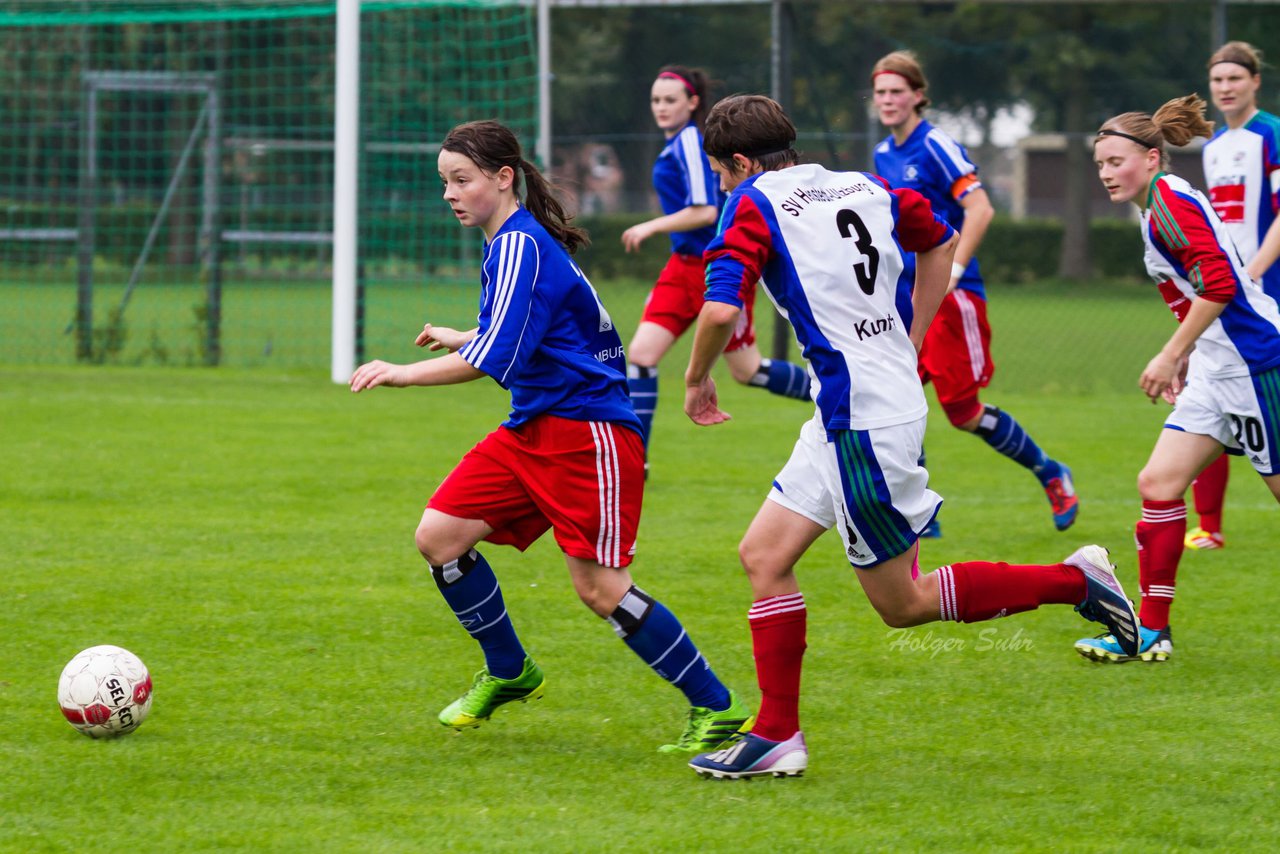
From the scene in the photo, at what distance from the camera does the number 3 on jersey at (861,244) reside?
12.3ft

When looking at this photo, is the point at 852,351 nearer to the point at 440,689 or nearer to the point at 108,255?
the point at 440,689

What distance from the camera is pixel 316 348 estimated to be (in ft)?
52.0

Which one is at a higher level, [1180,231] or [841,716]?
[1180,231]

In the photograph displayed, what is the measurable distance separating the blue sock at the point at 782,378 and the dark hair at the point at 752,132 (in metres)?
3.95

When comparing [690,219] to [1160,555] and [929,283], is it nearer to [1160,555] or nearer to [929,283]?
[1160,555]

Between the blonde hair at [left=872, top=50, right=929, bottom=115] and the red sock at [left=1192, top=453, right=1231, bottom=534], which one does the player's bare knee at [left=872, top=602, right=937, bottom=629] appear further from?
the blonde hair at [left=872, top=50, right=929, bottom=115]

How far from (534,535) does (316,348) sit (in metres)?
12.0

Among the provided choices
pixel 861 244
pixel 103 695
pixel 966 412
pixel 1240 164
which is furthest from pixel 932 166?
pixel 103 695

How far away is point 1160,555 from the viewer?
5.16 metres

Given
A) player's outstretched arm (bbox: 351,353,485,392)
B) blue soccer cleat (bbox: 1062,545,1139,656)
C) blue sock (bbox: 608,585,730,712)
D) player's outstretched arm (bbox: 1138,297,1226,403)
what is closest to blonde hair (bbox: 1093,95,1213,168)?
player's outstretched arm (bbox: 1138,297,1226,403)

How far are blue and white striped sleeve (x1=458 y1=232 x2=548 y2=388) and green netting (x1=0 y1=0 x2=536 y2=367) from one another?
31.8ft

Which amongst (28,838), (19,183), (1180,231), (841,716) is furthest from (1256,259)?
(19,183)

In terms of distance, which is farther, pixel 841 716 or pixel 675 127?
pixel 675 127

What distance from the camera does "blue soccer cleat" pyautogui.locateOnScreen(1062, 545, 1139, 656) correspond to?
429 centimetres
